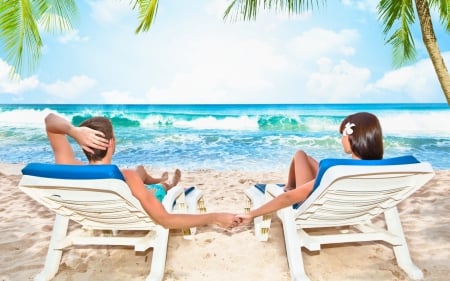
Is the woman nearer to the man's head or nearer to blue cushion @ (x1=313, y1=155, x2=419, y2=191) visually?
blue cushion @ (x1=313, y1=155, x2=419, y2=191)

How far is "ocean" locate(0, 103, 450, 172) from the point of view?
926 centimetres

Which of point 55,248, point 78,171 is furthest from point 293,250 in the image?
point 55,248

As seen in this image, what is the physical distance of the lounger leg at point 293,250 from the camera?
2.02 metres

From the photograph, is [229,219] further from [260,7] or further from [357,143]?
[260,7]

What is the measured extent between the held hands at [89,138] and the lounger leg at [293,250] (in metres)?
1.14

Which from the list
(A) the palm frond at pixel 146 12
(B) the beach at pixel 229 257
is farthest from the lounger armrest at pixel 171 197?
(A) the palm frond at pixel 146 12

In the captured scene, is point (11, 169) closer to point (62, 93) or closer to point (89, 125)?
point (89, 125)

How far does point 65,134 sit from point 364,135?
1.80m

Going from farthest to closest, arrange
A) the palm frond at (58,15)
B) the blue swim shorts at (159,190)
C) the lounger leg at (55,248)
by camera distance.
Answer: the palm frond at (58,15) < the blue swim shorts at (159,190) < the lounger leg at (55,248)

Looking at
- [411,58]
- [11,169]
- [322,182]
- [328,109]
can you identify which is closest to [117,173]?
[322,182]

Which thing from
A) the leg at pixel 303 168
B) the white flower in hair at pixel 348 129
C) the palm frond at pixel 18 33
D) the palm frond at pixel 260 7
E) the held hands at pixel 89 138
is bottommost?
the leg at pixel 303 168

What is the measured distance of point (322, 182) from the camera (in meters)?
1.84

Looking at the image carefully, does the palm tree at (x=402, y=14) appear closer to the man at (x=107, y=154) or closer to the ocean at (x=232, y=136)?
the man at (x=107, y=154)

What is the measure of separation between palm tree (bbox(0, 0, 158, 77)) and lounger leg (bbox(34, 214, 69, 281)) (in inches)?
91.9
